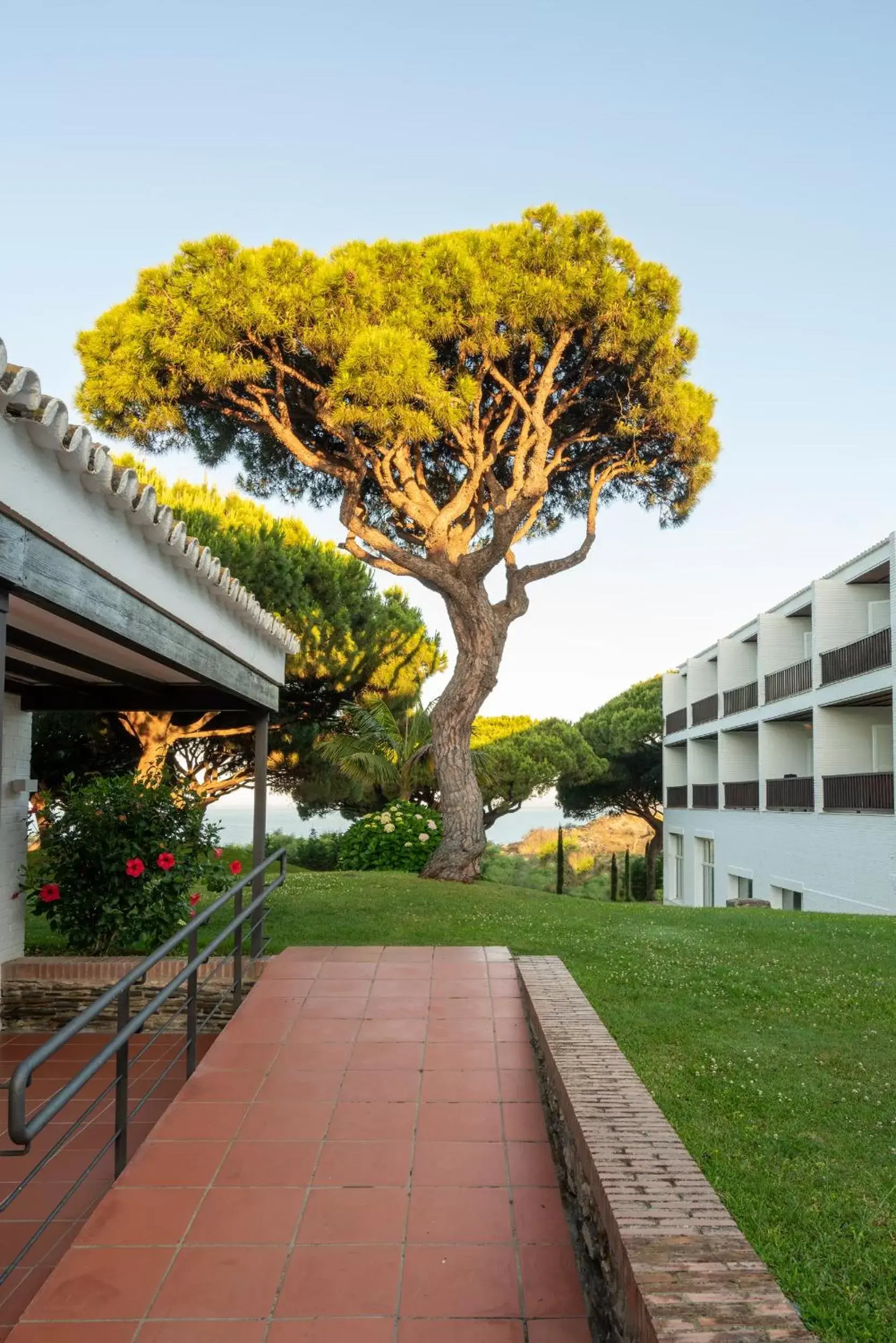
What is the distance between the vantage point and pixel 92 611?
4.18m

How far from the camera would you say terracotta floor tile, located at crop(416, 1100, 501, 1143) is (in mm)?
4594

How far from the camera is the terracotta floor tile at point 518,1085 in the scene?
511 cm

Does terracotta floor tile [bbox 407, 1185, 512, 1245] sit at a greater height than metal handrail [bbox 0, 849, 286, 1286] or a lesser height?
lesser

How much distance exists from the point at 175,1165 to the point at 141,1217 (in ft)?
1.68

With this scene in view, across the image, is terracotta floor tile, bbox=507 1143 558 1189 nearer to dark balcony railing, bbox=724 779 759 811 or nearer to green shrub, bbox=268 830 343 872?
green shrub, bbox=268 830 343 872

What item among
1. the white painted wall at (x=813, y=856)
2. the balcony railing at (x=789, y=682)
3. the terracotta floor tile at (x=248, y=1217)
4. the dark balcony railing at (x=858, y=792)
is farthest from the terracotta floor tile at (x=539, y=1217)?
the balcony railing at (x=789, y=682)

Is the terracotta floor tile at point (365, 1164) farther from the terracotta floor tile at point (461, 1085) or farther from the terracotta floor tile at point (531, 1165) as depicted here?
the terracotta floor tile at point (461, 1085)

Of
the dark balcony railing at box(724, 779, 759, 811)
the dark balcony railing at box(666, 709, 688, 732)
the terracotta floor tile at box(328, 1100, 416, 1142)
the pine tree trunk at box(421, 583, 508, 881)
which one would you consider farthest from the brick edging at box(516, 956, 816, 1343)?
the dark balcony railing at box(666, 709, 688, 732)

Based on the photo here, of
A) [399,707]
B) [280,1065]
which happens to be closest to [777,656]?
[399,707]

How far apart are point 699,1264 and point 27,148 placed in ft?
42.5

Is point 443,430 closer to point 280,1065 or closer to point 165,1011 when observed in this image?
point 165,1011

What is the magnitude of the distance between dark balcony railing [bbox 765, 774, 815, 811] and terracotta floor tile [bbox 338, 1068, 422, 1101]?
18052 millimetres

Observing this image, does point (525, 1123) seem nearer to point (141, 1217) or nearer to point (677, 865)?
point (141, 1217)

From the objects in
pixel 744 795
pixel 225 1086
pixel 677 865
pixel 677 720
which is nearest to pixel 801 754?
pixel 744 795
